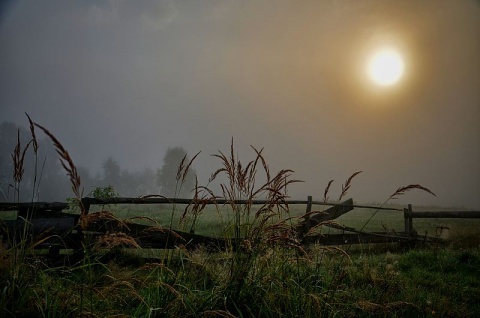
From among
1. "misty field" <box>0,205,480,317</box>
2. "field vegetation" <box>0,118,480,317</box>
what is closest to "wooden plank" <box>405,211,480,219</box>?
"misty field" <box>0,205,480,317</box>

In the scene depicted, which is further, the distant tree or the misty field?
the distant tree

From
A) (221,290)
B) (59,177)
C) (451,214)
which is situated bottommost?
(221,290)

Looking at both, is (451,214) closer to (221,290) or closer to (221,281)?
(221,281)

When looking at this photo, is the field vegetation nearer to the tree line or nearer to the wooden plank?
the wooden plank

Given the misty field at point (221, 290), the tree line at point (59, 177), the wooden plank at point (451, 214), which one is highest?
the tree line at point (59, 177)

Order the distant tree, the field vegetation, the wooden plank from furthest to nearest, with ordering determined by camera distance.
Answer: the distant tree, the wooden plank, the field vegetation

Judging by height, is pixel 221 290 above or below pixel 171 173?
below

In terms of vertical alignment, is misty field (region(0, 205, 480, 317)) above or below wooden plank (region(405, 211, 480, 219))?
below

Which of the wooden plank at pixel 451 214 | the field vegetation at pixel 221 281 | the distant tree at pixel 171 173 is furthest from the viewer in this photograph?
the distant tree at pixel 171 173

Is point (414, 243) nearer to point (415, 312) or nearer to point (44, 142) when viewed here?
point (415, 312)

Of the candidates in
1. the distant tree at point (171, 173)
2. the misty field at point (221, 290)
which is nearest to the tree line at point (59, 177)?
the distant tree at point (171, 173)

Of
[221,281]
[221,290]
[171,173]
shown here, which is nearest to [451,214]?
[221,281]

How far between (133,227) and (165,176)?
83.4 m

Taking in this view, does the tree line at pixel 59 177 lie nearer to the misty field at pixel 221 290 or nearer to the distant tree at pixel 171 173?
the distant tree at pixel 171 173
